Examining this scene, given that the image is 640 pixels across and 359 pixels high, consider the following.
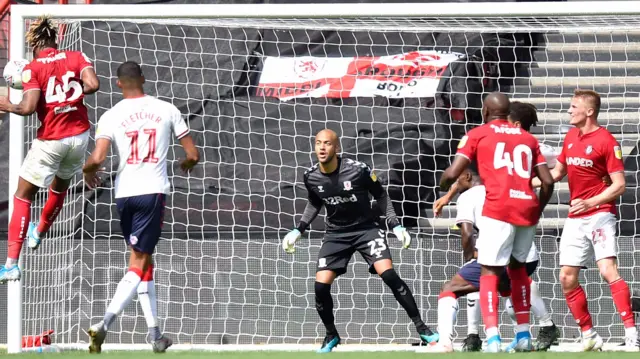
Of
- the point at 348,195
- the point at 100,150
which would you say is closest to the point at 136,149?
the point at 100,150

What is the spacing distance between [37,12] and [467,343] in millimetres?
4348

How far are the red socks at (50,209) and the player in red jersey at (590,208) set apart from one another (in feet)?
12.5

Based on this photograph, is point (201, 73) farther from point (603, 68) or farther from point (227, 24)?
point (603, 68)

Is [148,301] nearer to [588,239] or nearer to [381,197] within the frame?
[381,197]

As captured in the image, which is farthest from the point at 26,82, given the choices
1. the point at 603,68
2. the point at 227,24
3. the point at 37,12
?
the point at 603,68

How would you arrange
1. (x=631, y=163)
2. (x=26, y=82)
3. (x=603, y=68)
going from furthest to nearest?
(x=603, y=68)
(x=631, y=163)
(x=26, y=82)

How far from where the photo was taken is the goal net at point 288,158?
35.9 feet

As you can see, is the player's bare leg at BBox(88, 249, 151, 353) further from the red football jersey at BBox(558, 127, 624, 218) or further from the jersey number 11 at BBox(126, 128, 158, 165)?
the red football jersey at BBox(558, 127, 624, 218)

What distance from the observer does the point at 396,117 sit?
1209cm

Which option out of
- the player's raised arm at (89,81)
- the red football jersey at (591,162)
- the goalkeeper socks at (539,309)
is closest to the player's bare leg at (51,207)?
the player's raised arm at (89,81)

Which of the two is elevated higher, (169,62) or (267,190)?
(169,62)

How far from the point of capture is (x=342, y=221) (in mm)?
9273

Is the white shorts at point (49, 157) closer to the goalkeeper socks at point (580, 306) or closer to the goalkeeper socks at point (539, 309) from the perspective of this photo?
the goalkeeper socks at point (539, 309)

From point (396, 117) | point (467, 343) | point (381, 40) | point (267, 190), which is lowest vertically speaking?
point (467, 343)
